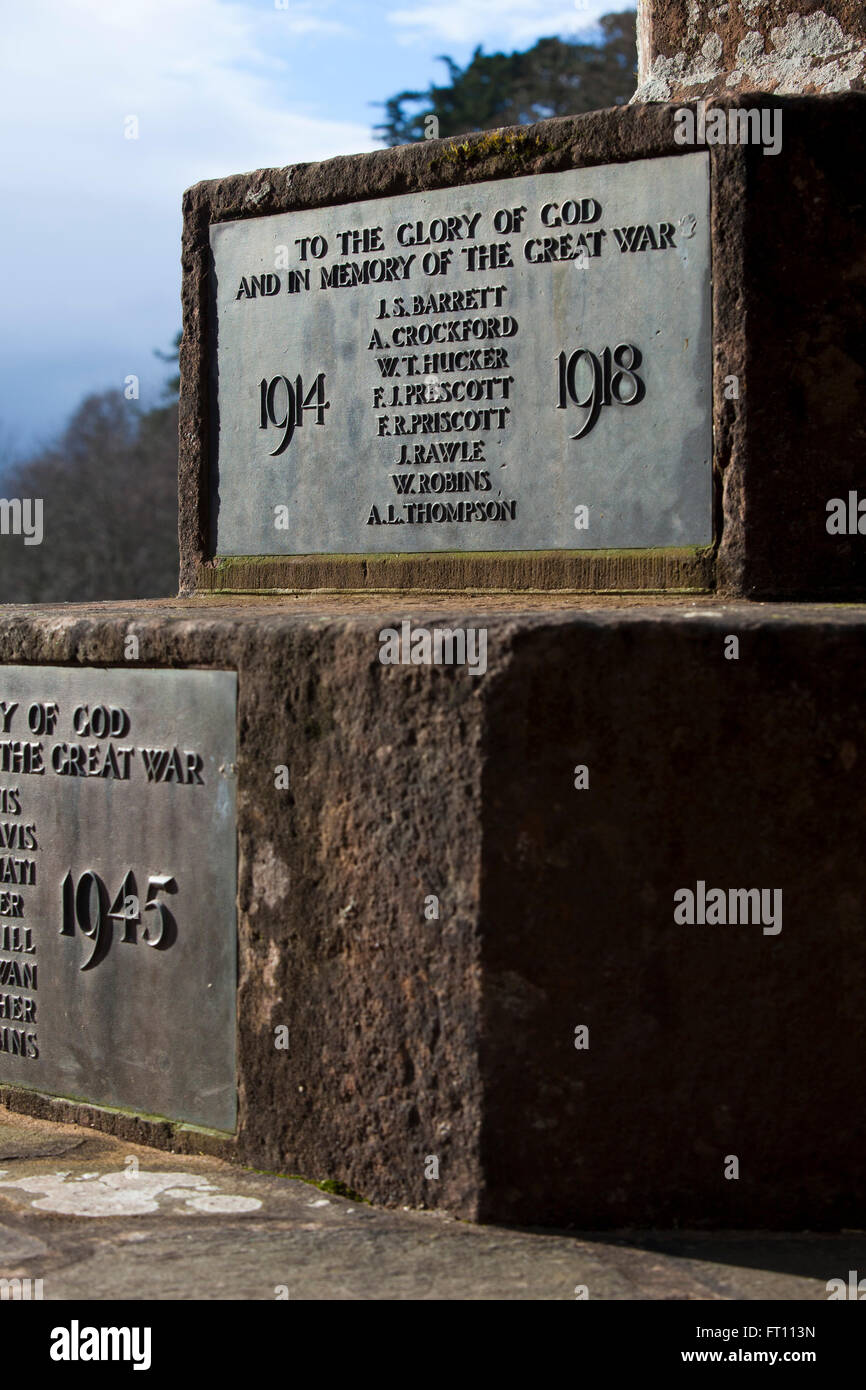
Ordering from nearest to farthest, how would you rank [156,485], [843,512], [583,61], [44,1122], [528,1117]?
[528,1117] < [843,512] < [44,1122] < [583,61] < [156,485]

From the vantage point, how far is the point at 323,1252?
123 inches

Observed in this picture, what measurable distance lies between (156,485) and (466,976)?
36.2 m

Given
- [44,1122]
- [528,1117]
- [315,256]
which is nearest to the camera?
[528,1117]

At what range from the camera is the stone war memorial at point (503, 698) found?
127 inches

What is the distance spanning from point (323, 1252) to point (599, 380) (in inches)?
86.1

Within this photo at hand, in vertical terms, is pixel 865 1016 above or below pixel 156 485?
below

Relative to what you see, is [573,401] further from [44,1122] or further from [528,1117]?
[44,1122]

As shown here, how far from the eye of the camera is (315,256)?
4.61m

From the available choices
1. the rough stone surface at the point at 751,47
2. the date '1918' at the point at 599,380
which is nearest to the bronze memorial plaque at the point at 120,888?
the date '1918' at the point at 599,380

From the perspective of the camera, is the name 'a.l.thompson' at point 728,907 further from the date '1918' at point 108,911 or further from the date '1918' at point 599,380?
the date '1918' at point 599,380

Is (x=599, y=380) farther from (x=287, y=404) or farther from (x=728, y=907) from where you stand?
(x=728, y=907)

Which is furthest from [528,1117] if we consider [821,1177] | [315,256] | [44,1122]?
[315,256]

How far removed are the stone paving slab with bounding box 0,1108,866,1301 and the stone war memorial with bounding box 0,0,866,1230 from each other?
85mm

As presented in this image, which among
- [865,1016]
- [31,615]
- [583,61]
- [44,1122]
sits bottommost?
[44,1122]
